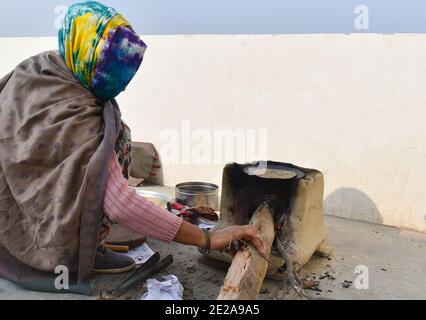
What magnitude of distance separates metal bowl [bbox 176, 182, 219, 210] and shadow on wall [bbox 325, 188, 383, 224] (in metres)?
1.11

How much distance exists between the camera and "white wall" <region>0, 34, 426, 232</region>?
3760 millimetres

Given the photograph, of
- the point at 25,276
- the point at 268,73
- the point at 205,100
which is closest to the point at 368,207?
the point at 268,73

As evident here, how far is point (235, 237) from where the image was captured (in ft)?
7.02

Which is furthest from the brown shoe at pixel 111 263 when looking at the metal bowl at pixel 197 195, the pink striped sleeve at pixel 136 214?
the metal bowl at pixel 197 195

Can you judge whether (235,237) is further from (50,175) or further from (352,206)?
(352,206)

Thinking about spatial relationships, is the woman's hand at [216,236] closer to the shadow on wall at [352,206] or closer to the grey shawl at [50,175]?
the grey shawl at [50,175]

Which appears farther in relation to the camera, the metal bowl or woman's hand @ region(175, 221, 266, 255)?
the metal bowl

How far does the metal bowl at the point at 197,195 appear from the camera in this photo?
3977mm

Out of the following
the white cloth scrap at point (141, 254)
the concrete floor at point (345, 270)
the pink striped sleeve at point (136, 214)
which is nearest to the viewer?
the pink striped sleeve at point (136, 214)

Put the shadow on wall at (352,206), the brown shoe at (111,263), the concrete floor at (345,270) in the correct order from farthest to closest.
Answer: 1. the shadow on wall at (352,206)
2. the brown shoe at (111,263)
3. the concrete floor at (345,270)

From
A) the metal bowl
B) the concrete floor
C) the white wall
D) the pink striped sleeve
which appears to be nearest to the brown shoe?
the concrete floor

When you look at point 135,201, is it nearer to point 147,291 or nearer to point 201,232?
point 201,232

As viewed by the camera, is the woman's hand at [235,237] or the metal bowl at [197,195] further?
the metal bowl at [197,195]

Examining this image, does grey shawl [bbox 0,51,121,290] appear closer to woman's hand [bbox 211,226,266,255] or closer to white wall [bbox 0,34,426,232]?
woman's hand [bbox 211,226,266,255]
